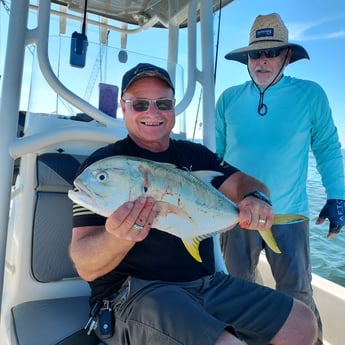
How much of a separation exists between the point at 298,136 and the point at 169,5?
1.32 metres

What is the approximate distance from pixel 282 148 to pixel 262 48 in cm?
68

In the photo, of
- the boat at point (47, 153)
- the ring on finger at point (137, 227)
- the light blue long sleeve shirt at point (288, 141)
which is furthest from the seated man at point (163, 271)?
the light blue long sleeve shirt at point (288, 141)

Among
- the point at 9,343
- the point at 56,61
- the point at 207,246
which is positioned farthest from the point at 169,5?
the point at 9,343

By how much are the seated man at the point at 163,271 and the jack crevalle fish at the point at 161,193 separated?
0.04 m

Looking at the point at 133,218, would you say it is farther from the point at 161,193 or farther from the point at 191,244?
the point at 191,244

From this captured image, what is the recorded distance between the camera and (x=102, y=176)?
124 centimetres

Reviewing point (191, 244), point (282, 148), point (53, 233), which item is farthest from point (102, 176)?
point (282, 148)

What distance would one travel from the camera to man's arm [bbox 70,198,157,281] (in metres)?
1.23

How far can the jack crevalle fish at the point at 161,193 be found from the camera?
123cm

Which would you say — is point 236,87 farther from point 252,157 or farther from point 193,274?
point 193,274

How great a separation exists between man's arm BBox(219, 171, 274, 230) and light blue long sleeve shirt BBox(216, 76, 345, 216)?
0.58 meters

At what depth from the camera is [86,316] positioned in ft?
5.96

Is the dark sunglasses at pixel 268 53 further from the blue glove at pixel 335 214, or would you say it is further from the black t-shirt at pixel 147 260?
the black t-shirt at pixel 147 260

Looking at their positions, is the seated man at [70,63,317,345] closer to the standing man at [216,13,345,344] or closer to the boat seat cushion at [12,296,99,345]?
the boat seat cushion at [12,296,99,345]
